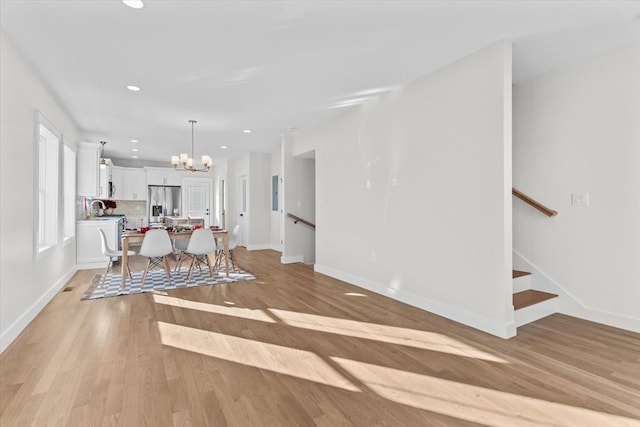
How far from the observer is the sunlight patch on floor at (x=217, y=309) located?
3.44 m

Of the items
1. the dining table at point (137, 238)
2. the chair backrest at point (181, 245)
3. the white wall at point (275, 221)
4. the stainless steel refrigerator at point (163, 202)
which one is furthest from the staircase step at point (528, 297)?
the stainless steel refrigerator at point (163, 202)

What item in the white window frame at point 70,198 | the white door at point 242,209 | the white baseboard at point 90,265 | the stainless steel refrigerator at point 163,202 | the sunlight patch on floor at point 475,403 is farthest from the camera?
the stainless steel refrigerator at point 163,202

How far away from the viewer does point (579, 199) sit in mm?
3377

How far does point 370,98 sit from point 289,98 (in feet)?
3.69

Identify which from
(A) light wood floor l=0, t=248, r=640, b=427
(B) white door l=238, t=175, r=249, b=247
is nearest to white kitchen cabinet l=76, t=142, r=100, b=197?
(A) light wood floor l=0, t=248, r=640, b=427

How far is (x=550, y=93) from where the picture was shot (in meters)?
3.60

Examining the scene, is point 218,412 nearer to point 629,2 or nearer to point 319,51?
point 319,51

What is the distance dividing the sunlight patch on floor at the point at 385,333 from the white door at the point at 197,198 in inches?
316

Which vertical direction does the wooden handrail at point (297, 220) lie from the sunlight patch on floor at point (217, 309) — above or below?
above

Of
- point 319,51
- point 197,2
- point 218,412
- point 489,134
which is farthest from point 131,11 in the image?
point 489,134

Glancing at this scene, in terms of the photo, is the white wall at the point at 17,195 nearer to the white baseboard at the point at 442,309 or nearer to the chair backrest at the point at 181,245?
the chair backrest at the point at 181,245

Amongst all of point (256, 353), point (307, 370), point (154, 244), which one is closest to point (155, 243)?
point (154, 244)

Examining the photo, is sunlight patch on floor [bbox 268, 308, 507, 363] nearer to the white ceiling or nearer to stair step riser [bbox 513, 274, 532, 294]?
stair step riser [bbox 513, 274, 532, 294]

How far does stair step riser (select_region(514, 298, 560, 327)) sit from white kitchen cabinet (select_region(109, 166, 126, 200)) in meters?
10.2
